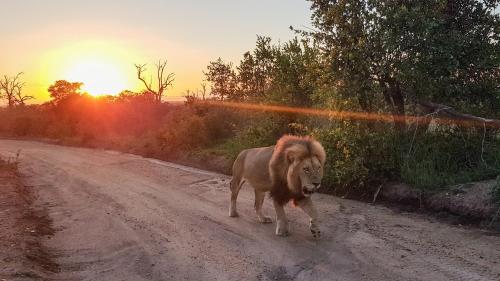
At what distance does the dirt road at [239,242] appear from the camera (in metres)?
7.61

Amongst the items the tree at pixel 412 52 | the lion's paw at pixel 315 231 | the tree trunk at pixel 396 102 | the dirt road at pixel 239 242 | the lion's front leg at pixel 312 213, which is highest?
the tree at pixel 412 52

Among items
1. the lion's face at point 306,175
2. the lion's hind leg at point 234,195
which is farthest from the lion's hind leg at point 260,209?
the lion's face at point 306,175

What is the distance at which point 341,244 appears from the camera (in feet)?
28.8

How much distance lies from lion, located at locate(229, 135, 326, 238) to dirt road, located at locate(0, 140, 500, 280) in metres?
0.45

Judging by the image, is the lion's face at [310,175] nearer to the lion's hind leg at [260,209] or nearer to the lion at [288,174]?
the lion at [288,174]

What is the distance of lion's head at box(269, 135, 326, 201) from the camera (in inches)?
332

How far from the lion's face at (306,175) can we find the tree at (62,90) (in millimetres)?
41845

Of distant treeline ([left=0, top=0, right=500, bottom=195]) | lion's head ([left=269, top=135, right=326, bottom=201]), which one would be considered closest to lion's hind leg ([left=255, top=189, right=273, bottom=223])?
lion's head ([left=269, top=135, right=326, bottom=201])

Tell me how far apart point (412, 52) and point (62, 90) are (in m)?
40.6

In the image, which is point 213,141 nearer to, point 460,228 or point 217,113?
point 217,113

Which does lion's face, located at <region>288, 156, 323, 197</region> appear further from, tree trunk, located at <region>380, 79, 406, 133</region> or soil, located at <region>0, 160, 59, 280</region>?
tree trunk, located at <region>380, 79, 406, 133</region>

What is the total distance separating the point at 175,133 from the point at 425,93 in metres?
15.1

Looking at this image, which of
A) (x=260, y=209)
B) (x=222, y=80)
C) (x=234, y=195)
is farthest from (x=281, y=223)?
(x=222, y=80)

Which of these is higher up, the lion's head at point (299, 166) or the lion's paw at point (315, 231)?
the lion's head at point (299, 166)
